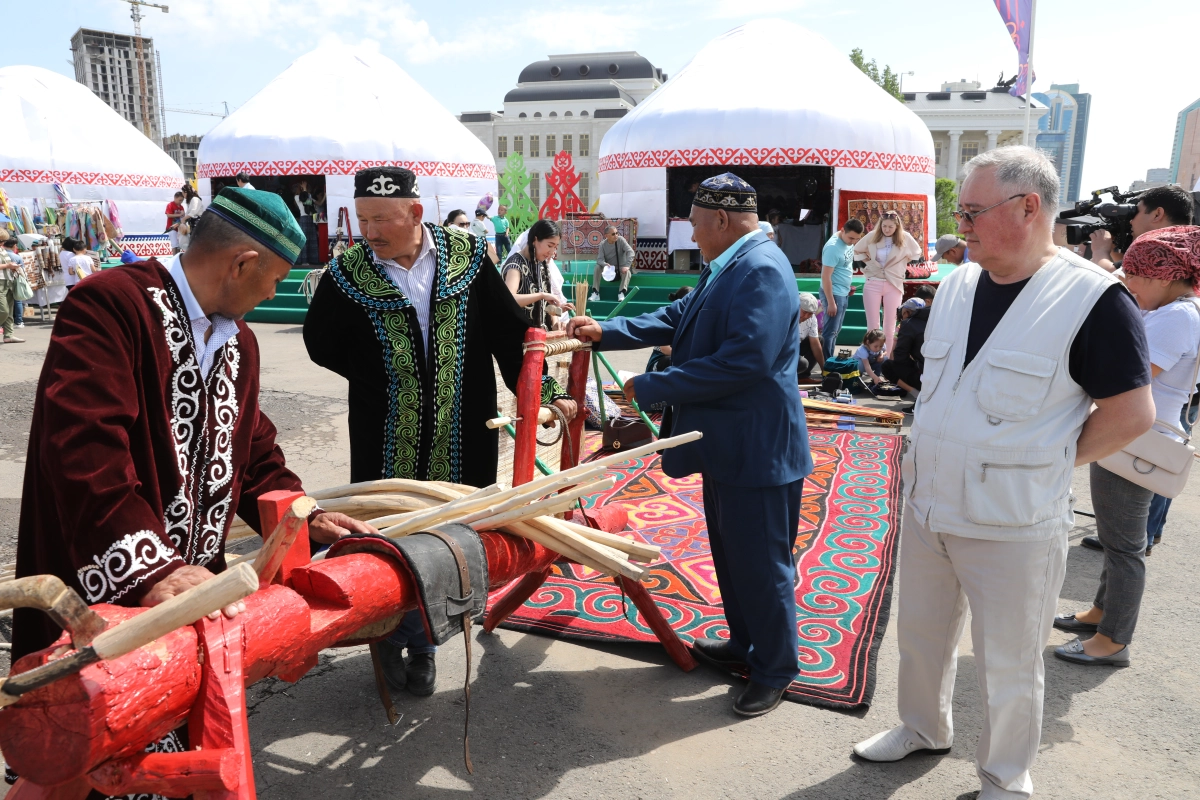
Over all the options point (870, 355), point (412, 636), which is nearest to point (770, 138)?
point (870, 355)

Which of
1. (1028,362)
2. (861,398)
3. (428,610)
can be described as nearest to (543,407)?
(428,610)

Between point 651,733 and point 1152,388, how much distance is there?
7.11 ft

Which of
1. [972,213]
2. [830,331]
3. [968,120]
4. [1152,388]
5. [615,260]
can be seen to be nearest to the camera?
[972,213]

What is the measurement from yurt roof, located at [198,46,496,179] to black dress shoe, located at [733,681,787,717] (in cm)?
1466

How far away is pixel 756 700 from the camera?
2.75 metres

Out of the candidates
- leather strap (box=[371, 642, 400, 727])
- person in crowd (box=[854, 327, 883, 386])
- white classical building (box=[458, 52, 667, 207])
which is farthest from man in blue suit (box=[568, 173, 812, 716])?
white classical building (box=[458, 52, 667, 207])

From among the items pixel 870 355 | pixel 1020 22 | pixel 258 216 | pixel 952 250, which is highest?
pixel 1020 22

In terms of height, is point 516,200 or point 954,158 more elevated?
point 954,158

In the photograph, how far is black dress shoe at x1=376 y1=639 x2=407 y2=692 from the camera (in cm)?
283

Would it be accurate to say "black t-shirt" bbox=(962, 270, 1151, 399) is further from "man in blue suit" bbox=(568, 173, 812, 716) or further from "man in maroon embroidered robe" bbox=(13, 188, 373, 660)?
"man in maroon embroidered robe" bbox=(13, 188, 373, 660)

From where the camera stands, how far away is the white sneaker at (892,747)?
2.50 meters

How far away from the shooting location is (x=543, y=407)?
271 centimetres

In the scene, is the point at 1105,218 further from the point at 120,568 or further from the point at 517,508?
the point at 120,568

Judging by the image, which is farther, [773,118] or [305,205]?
[305,205]
